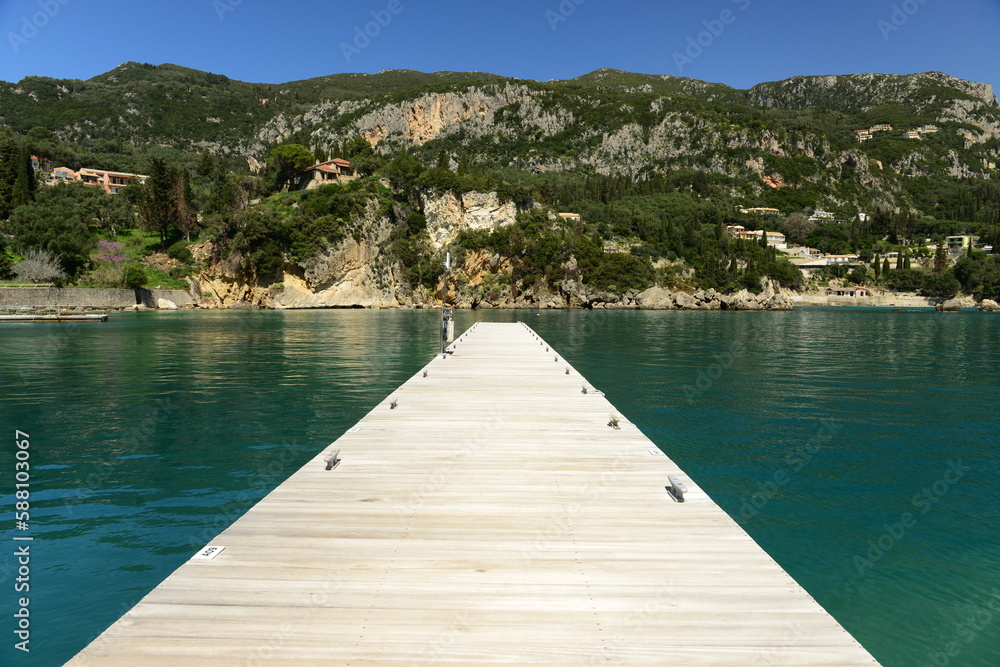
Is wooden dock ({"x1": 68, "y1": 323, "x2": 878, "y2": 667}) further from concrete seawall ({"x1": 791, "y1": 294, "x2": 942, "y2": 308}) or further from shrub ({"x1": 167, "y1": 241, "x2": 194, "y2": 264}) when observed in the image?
concrete seawall ({"x1": 791, "y1": 294, "x2": 942, "y2": 308})

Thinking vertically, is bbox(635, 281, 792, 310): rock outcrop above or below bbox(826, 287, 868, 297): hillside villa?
below

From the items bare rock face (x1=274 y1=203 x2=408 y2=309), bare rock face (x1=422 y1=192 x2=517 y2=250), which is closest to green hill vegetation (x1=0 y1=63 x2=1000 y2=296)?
bare rock face (x1=422 y1=192 x2=517 y2=250)

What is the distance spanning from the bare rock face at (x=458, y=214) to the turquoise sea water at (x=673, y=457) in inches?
3028

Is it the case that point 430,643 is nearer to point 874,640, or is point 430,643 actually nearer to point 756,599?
point 756,599

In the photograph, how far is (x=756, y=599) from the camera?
4.06 m

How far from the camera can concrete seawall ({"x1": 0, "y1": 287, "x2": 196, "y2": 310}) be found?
199 feet

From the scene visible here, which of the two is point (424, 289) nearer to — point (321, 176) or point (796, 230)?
point (321, 176)

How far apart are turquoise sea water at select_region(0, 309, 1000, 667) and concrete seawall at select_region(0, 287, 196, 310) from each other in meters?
42.8

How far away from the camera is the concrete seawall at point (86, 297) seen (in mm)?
60656

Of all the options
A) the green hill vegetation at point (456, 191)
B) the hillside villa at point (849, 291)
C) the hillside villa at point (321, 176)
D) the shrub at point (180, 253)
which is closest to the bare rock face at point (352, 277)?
the green hill vegetation at point (456, 191)

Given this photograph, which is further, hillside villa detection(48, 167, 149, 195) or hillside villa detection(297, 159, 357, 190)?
hillside villa detection(297, 159, 357, 190)

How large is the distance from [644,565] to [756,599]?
2.80ft

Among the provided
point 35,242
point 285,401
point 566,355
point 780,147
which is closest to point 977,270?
point 780,147

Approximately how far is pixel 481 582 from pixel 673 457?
8.25 meters
